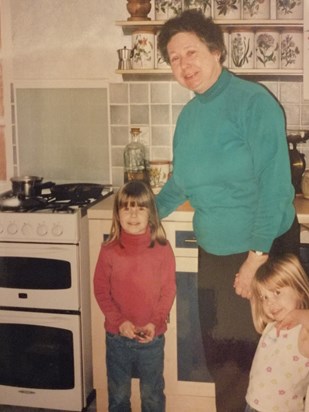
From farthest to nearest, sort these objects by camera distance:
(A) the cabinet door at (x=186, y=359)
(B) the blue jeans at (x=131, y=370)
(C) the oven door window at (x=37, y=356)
→ (C) the oven door window at (x=37, y=356) → (A) the cabinet door at (x=186, y=359) → (B) the blue jeans at (x=131, y=370)

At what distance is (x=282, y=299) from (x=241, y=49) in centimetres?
68

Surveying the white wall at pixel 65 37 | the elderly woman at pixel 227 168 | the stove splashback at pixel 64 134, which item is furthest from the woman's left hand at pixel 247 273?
the white wall at pixel 65 37

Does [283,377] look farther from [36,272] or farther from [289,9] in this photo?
[289,9]

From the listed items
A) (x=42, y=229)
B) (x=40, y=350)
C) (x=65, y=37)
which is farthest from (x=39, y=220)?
(x=65, y=37)

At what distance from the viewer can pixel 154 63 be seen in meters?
1.74

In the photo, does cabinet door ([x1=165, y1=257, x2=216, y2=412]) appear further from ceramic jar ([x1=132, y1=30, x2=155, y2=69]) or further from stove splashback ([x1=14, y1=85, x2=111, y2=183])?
ceramic jar ([x1=132, y1=30, x2=155, y2=69])

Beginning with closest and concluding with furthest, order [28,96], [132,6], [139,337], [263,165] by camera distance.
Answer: [263,165] < [139,337] < [132,6] < [28,96]

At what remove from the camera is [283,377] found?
1343 mm

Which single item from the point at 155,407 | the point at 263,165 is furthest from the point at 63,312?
the point at 263,165

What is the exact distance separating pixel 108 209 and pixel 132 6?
0.54 m

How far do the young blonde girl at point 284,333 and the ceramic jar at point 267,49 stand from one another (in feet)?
1.91

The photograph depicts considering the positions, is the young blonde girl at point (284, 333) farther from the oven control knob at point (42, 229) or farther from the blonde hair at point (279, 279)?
the oven control knob at point (42, 229)

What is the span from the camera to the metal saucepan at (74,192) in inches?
70.4

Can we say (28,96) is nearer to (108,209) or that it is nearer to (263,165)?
(108,209)
